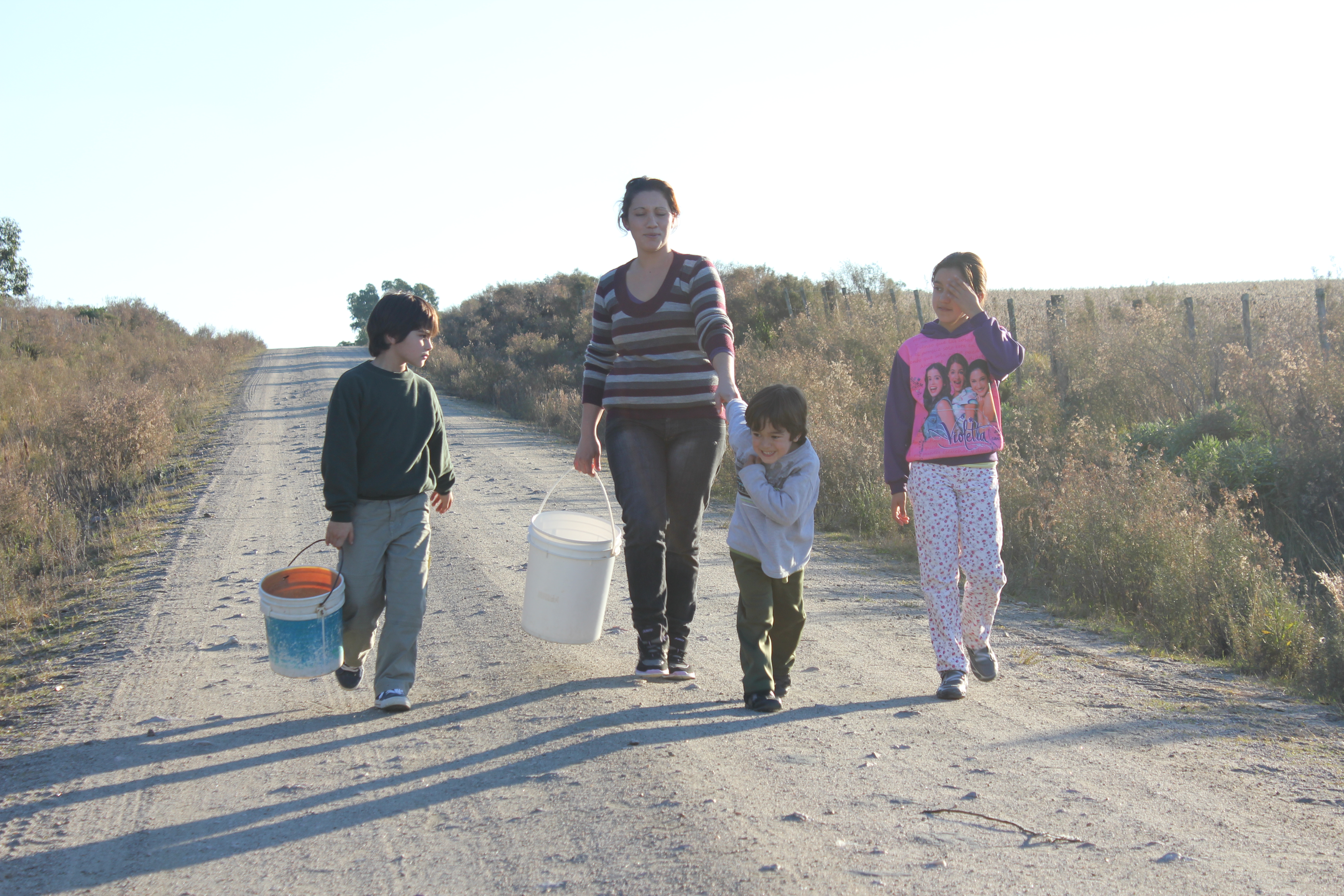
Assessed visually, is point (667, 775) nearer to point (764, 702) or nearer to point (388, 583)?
point (764, 702)

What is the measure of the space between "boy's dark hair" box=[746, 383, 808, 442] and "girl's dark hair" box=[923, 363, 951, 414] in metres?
0.61

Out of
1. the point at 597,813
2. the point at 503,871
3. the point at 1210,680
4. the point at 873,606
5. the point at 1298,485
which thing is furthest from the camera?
the point at 1298,485

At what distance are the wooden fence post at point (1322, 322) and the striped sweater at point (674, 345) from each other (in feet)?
26.9

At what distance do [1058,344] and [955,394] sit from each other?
9.72m

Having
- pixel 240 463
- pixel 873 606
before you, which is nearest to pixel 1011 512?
pixel 873 606

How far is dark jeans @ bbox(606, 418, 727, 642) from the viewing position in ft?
12.9

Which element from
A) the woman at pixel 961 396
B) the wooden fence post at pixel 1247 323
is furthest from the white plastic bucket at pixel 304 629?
the wooden fence post at pixel 1247 323

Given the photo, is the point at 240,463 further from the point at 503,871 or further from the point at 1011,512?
the point at 503,871

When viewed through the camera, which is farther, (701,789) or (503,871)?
(701,789)

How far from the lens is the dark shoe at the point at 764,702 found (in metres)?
3.68

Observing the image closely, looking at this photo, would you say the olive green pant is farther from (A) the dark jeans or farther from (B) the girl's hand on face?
(B) the girl's hand on face

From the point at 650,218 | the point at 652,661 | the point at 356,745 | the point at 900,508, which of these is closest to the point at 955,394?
the point at 900,508

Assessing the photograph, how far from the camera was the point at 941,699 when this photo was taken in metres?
3.84

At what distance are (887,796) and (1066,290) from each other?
58708 millimetres
